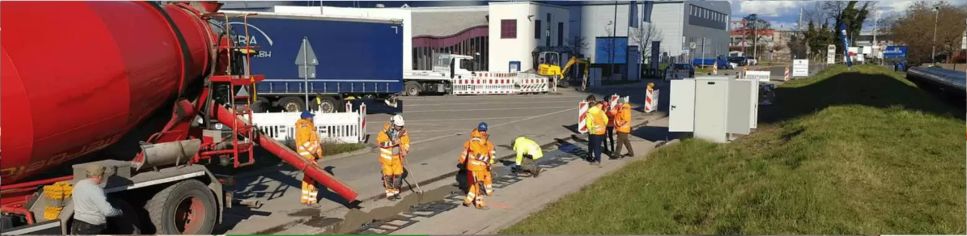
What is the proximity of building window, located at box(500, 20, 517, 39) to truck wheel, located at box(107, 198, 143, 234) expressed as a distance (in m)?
52.0

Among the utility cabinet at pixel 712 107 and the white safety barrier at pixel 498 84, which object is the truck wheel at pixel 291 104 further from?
the white safety barrier at pixel 498 84

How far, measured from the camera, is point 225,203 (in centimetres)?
821

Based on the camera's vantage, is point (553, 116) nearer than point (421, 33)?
Yes

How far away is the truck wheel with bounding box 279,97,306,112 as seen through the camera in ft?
78.1

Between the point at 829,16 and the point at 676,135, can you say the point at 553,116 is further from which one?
the point at 829,16

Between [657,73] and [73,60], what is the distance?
63.9 metres

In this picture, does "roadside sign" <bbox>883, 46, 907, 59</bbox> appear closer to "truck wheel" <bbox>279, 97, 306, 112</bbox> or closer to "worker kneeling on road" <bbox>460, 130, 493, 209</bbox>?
"truck wheel" <bbox>279, 97, 306, 112</bbox>

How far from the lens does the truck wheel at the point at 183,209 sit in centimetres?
717

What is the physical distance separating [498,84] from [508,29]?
771 inches

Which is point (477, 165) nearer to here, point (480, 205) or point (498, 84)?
point (480, 205)

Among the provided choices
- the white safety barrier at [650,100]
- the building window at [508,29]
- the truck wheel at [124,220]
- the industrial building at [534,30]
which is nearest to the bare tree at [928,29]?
the industrial building at [534,30]

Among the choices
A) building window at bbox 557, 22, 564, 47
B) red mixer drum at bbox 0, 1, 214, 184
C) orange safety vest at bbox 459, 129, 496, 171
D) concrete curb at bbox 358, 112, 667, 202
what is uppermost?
building window at bbox 557, 22, 564, 47

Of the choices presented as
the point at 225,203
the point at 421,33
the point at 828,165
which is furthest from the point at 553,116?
the point at 421,33

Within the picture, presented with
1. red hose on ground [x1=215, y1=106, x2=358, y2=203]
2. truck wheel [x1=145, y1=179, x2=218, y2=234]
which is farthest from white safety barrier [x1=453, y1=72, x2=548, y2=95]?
truck wheel [x1=145, y1=179, x2=218, y2=234]
